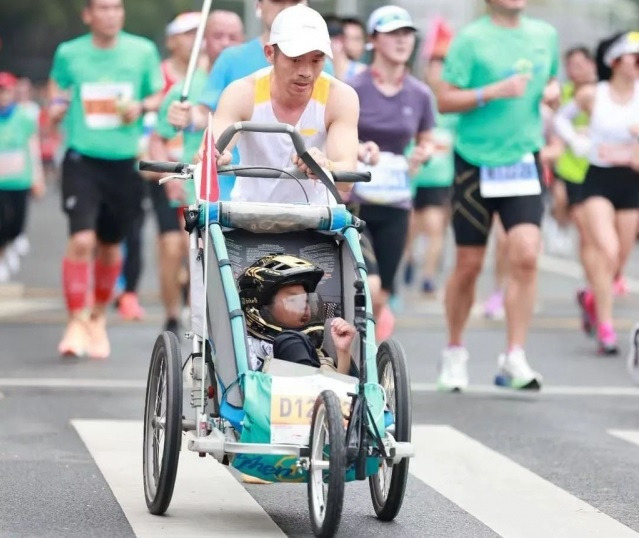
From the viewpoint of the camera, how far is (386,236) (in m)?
11.2

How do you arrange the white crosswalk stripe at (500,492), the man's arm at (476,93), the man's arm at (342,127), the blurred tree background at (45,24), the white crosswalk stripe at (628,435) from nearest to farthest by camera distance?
the white crosswalk stripe at (500,492)
the man's arm at (342,127)
the white crosswalk stripe at (628,435)
the man's arm at (476,93)
the blurred tree background at (45,24)

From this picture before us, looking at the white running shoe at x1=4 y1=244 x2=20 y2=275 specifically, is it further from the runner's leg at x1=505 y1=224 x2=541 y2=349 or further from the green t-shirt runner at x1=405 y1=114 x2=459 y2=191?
the runner's leg at x1=505 y1=224 x2=541 y2=349

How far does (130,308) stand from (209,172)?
26.3 ft

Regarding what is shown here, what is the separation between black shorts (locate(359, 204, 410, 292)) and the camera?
11188 mm

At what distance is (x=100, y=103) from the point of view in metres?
12.3

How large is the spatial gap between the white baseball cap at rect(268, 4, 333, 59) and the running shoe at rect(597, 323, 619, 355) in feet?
19.0

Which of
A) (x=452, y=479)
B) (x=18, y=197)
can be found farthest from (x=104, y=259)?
(x=18, y=197)

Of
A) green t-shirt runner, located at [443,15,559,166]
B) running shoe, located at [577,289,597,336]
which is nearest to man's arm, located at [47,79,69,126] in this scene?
green t-shirt runner, located at [443,15,559,166]

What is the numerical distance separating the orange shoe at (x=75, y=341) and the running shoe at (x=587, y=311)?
140 inches

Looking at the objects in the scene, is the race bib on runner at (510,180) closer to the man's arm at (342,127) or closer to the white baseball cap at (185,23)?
the man's arm at (342,127)

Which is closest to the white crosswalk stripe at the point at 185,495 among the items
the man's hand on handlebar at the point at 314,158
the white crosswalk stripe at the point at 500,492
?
the white crosswalk stripe at the point at 500,492

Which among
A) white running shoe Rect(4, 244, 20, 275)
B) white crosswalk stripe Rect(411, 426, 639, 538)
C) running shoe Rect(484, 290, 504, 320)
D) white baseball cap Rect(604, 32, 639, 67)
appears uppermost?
white baseball cap Rect(604, 32, 639, 67)

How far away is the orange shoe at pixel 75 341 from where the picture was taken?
11.9 meters

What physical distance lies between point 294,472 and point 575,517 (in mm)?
1201
